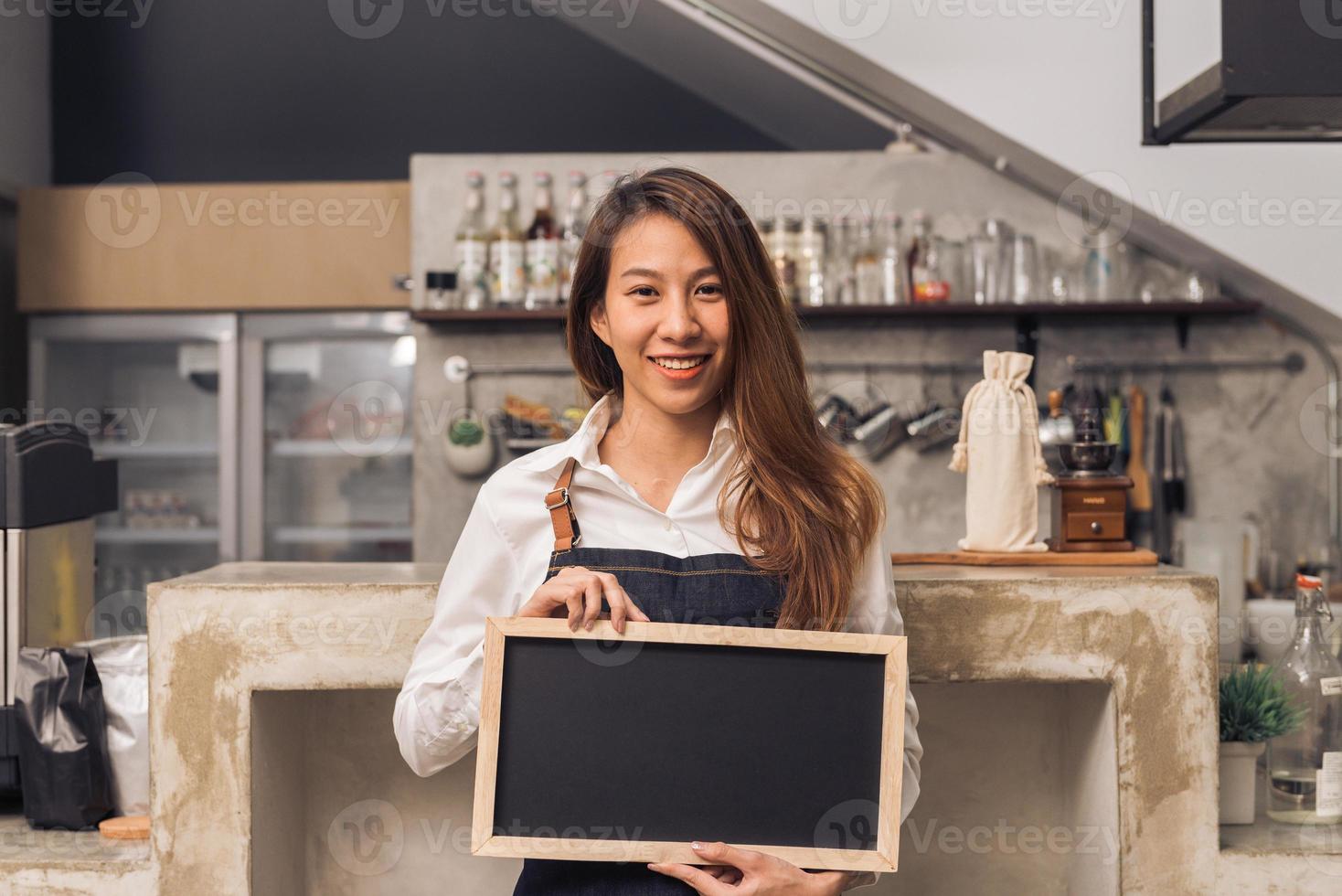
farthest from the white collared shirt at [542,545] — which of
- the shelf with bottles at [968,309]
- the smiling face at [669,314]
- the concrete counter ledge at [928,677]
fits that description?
the shelf with bottles at [968,309]

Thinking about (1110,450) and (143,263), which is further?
(143,263)

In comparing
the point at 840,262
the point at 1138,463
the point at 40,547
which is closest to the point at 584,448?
the point at 40,547

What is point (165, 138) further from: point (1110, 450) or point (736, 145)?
point (1110, 450)

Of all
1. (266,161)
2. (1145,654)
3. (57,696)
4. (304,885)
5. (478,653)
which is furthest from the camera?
(266,161)

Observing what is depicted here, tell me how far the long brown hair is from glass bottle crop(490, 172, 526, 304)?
97.4 inches

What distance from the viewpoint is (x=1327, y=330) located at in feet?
12.4

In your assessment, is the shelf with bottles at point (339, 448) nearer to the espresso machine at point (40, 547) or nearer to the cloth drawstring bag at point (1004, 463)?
the espresso machine at point (40, 547)

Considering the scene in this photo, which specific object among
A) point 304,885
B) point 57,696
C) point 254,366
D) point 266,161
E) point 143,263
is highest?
point 266,161

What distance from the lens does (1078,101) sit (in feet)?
10.0

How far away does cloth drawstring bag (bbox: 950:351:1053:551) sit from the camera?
1844mm

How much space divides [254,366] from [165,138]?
52.9 inches

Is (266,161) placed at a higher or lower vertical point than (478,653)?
higher

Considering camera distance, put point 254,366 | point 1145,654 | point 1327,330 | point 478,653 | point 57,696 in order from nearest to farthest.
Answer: point 478,653, point 1145,654, point 57,696, point 1327,330, point 254,366

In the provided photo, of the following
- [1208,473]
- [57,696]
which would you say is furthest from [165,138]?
[1208,473]
